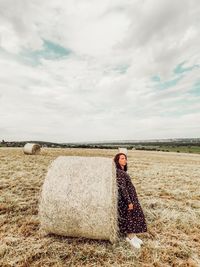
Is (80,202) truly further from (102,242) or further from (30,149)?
(30,149)

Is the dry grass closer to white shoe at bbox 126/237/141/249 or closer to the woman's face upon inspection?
white shoe at bbox 126/237/141/249

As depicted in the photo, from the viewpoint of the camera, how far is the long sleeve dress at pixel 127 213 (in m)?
6.05

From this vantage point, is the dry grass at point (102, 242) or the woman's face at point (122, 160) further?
the woman's face at point (122, 160)

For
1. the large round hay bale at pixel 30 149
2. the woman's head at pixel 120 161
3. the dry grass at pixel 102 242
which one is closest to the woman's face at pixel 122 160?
the woman's head at pixel 120 161

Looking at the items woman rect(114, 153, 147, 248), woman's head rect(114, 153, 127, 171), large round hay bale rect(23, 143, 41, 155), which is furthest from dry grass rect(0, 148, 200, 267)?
large round hay bale rect(23, 143, 41, 155)

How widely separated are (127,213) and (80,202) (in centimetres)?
100

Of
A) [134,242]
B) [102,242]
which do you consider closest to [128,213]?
[134,242]

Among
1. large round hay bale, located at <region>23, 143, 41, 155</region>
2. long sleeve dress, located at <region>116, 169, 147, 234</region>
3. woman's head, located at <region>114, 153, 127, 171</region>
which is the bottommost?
long sleeve dress, located at <region>116, 169, 147, 234</region>

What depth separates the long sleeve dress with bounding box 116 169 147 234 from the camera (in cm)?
605

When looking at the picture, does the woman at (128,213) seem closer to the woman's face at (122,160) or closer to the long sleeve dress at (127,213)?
the long sleeve dress at (127,213)

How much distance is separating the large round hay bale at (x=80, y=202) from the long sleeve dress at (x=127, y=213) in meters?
0.34

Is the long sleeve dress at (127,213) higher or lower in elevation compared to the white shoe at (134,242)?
higher

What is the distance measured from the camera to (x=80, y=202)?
562cm

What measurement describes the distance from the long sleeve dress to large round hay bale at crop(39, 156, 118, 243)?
34 cm
